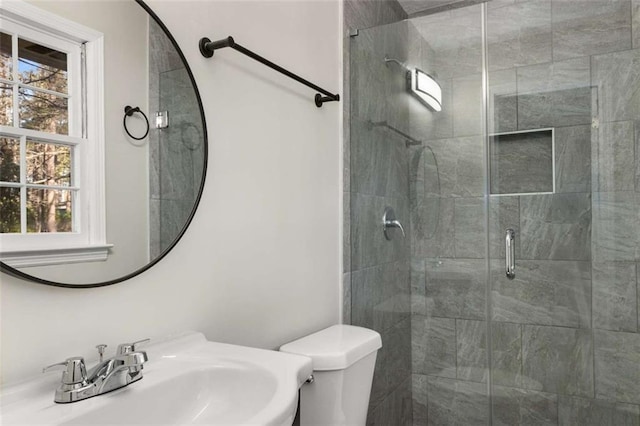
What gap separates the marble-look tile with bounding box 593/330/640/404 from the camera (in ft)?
6.26

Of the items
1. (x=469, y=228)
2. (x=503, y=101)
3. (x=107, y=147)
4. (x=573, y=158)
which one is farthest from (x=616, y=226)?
(x=107, y=147)

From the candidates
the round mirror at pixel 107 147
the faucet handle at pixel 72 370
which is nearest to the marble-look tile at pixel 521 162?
the round mirror at pixel 107 147

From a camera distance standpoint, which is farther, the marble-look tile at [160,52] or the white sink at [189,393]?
the marble-look tile at [160,52]

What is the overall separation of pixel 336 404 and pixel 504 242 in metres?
1.00

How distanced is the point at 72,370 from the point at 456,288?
1.58 m

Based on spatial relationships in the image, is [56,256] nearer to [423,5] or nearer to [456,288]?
[456,288]

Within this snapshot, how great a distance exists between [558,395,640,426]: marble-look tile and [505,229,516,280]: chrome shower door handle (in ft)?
1.76

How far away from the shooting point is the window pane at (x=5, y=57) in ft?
2.98

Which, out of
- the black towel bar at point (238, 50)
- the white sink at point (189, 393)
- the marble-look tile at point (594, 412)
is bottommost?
the marble-look tile at point (594, 412)

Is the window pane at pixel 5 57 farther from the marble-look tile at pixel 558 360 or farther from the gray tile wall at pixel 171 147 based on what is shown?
the marble-look tile at pixel 558 360

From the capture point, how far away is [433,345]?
2164 millimetres

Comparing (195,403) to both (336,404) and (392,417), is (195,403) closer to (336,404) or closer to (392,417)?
(336,404)

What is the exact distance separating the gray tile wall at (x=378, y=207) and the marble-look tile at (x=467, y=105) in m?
0.22

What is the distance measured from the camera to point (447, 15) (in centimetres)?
210
